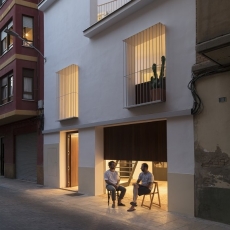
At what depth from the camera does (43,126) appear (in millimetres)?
15578

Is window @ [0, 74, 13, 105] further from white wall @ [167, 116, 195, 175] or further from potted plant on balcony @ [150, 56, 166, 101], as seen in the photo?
white wall @ [167, 116, 195, 175]

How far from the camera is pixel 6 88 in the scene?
17.5m

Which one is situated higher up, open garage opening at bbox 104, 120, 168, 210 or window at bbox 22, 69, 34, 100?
window at bbox 22, 69, 34, 100

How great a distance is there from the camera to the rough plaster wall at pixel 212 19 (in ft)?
21.3

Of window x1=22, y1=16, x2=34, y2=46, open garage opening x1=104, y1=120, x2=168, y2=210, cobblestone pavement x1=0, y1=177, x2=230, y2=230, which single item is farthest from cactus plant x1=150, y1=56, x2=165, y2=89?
window x1=22, y1=16, x2=34, y2=46

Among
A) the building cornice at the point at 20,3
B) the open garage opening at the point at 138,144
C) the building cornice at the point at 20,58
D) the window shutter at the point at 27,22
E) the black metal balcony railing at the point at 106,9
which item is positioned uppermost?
the building cornice at the point at 20,3

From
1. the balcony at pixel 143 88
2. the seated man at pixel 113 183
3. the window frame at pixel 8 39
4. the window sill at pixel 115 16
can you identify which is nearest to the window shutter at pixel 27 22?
the window frame at pixel 8 39

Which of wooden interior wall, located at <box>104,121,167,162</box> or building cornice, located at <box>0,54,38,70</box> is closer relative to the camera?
wooden interior wall, located at <box>104,121,167,162</box>

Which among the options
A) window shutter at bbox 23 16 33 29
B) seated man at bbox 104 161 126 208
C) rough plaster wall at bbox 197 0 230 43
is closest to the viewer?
rough plaster wall at bbox 197 0 230 43

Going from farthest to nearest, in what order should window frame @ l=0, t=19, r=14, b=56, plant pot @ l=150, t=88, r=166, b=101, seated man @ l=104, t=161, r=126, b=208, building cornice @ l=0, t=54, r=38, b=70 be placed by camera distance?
window frame @ l=0, t=19, r=14, b=56 < building cornice @ l=0, t=54, r=38, b=70 < seated man @ l=104, t=161, r=126, b=208 < plant pot @ l=150, t=88, r=166, b=101

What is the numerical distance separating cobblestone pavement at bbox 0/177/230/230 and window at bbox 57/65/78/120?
3658 mm

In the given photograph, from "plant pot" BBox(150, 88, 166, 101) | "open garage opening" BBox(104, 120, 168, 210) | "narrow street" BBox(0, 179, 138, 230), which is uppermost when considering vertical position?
"plant pot" BBox(150, 88, 166, 101)

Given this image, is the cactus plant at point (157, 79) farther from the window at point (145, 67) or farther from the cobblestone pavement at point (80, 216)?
the cobblestone pavement at point (80, 216)

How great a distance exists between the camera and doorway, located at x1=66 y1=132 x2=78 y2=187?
14148 millimetres
